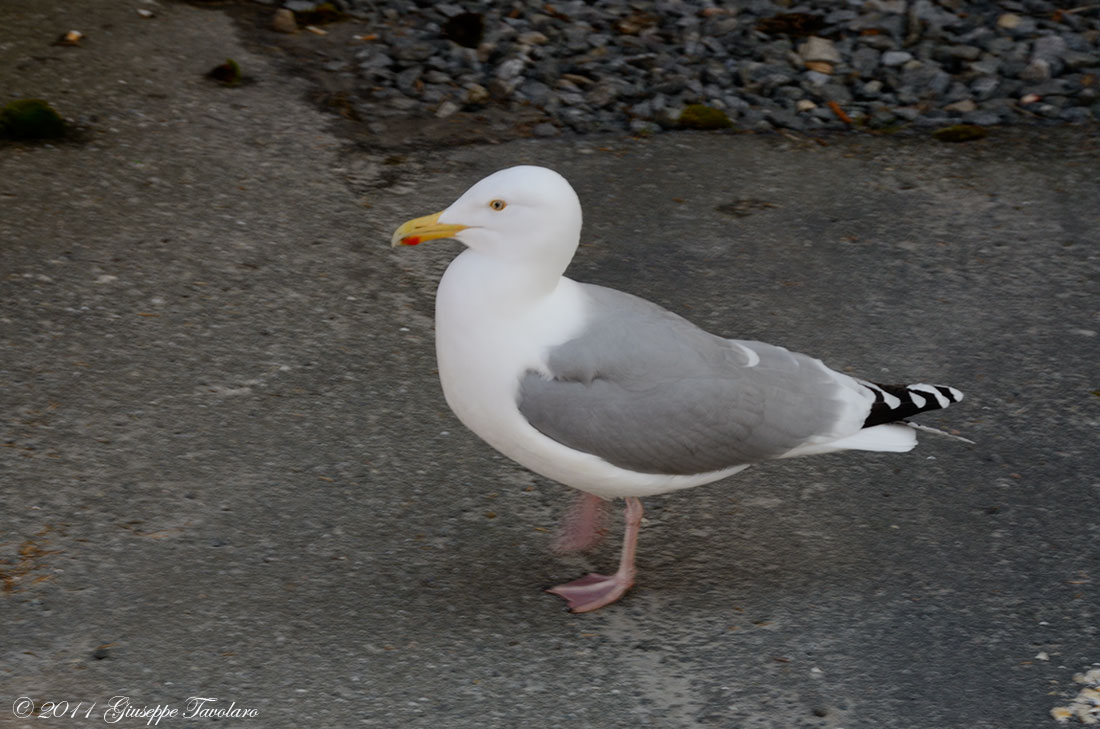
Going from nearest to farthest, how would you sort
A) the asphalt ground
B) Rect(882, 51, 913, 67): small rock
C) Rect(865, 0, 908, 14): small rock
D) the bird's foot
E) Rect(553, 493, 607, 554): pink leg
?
the asphalt ground
the bird's foot
Rect(553, 493, 607, 554): pink leg
Rect(882, 51, 913, 67): small rock
Rect(865, 0, 908, 14): small rock

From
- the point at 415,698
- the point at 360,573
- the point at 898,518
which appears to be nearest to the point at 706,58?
the point at 898,518

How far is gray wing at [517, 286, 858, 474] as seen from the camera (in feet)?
9.80

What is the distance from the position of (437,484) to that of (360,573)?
1.37ft

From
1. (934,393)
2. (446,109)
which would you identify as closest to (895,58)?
(446,109)

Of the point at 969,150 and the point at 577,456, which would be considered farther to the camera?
the point at 969,150

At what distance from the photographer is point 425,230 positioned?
305 centimetres

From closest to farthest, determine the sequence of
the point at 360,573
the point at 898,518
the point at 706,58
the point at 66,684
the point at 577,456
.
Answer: the point at 66,684 → the point at 577,456 → the point at 360,573 → the point at 898,518 → the point at 706,58

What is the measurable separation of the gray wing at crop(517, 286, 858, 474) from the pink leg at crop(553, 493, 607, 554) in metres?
0.42

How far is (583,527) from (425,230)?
0.92 metres

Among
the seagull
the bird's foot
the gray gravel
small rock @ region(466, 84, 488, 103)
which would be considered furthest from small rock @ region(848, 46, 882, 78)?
the bird's foot

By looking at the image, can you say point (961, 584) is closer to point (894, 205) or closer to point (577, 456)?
point (577, 456)

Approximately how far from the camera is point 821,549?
337cm

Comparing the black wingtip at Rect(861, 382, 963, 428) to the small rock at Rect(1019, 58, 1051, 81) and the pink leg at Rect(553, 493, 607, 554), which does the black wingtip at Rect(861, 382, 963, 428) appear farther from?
the small rock at Rect(1019, 58, 1051, 81)

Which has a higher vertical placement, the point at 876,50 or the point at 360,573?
the point at 876,50
